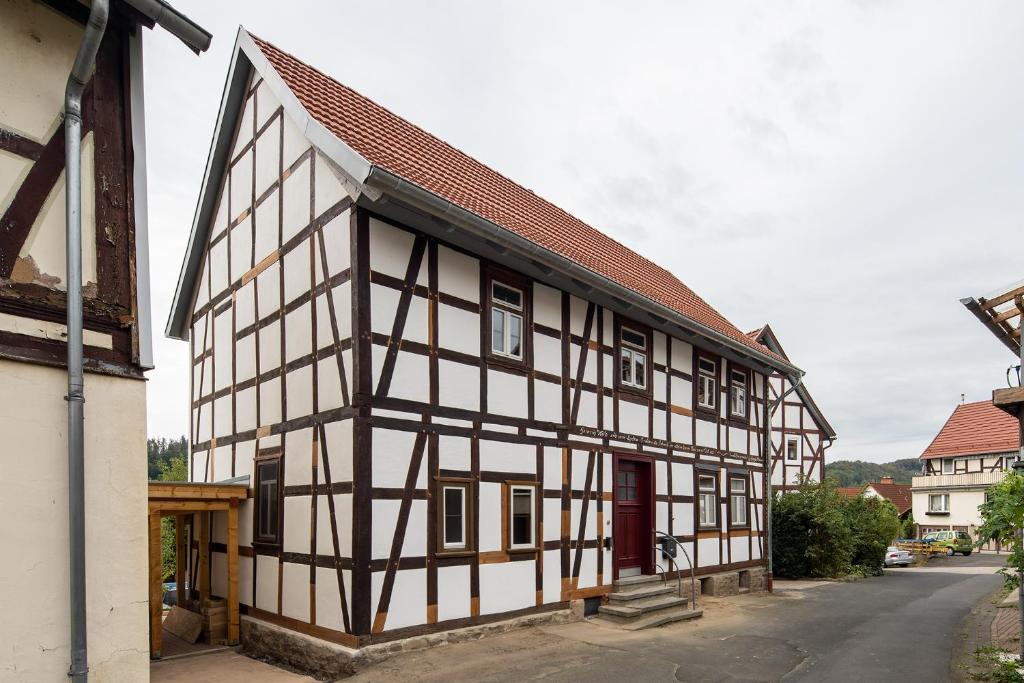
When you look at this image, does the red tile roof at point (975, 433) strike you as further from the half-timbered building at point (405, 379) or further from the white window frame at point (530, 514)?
the white window frame at point (530, 514)

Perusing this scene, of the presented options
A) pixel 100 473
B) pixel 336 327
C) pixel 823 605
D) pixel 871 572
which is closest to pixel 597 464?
pixel 336 327

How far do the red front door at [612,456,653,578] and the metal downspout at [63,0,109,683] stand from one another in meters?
9.77

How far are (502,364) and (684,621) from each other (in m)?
5.46

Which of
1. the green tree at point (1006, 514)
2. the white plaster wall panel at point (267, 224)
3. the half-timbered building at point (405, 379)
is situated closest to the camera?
the green tree at point (1006, 514)

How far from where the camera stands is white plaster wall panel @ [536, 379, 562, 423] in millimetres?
11789

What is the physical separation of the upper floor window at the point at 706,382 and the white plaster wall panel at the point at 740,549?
315cm

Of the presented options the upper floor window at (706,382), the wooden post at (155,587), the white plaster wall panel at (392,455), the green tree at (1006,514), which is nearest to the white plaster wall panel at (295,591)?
the white plaster wall panel at (392,455)

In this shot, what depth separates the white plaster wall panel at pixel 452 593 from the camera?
9.80 m

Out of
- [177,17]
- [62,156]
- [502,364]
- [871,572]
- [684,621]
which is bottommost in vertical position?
[871,572]

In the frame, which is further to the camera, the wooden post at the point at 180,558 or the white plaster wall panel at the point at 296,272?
the wooden post at the point at 180,558

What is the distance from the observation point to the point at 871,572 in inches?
899

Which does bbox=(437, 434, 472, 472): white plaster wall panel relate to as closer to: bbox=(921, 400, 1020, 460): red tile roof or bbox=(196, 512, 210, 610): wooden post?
bbox=(196, 512, 210, 610): wooden post

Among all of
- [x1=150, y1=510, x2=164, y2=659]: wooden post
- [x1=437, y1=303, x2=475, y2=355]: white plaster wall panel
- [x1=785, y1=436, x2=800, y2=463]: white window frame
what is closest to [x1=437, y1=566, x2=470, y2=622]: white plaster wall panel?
[x1=437, y1=303, x2=475, y2=355]: white plaster wall panel

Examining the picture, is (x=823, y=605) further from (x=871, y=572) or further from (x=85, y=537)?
(x=85, y=537)
